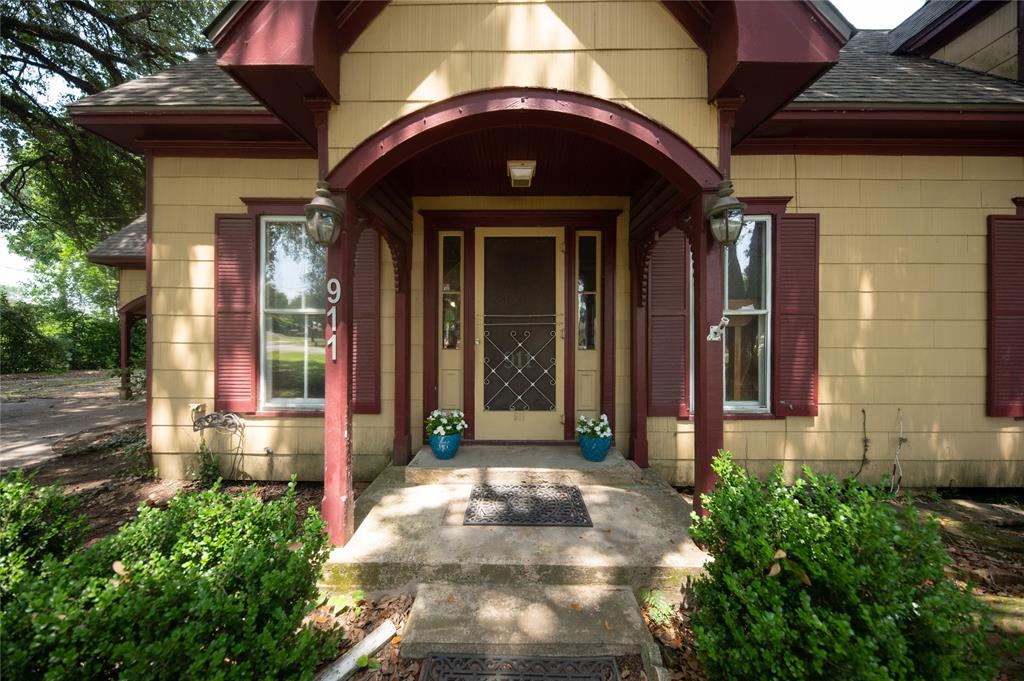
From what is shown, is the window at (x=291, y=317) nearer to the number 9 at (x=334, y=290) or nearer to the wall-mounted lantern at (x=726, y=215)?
the number 9 at (x=334, y=290)

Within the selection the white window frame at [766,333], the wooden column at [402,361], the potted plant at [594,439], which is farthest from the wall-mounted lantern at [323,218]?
the white window frame at [766,333]

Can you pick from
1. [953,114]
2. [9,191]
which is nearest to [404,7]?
[953,114]

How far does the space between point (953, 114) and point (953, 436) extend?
287 cm

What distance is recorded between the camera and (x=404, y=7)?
2.61 meters

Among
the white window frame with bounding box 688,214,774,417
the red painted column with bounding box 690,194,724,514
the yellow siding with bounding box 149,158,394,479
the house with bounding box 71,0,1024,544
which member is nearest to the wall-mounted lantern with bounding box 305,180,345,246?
the house with bounding box 71,0,1024,544

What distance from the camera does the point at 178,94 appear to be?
3861 mm

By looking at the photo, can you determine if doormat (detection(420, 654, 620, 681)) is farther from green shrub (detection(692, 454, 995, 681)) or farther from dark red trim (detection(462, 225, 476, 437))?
dark red trim (detection(462, 225, 476, 437))

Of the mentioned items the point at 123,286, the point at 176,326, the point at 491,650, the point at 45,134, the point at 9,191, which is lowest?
the point at 491,650

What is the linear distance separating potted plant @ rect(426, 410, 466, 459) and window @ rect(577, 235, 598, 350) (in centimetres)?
149

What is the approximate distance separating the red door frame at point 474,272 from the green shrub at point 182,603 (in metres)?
2.39

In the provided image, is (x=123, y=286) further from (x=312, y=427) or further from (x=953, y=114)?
(x=953, y=114)

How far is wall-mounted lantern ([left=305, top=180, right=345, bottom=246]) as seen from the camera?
2.50 m

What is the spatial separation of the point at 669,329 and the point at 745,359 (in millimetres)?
833

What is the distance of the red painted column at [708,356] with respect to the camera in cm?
267
